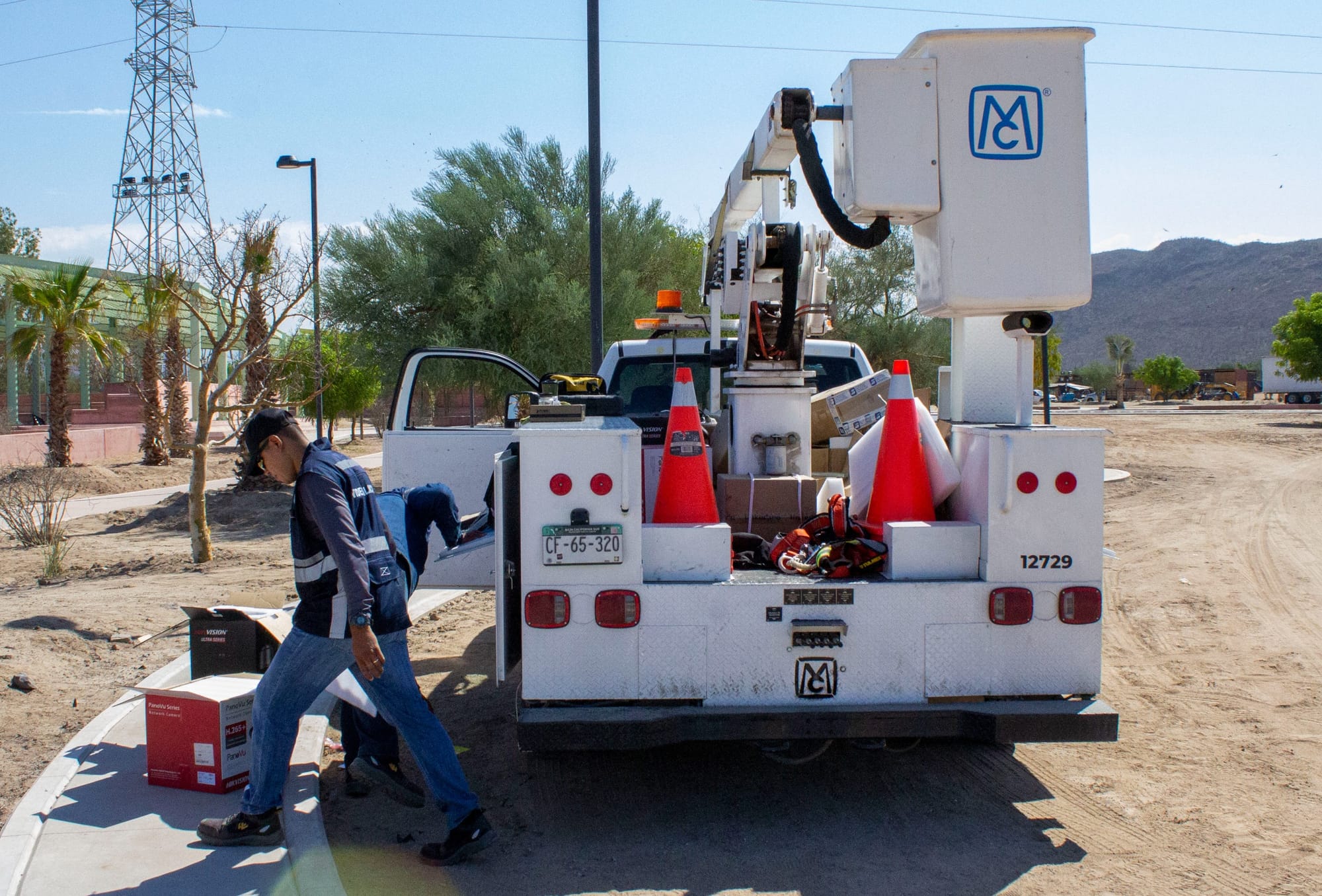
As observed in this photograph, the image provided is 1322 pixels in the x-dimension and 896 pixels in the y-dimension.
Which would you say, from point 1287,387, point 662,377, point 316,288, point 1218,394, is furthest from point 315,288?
point 1218,394

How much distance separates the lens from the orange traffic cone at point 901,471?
4.68 m

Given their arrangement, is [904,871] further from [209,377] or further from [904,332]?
[904,332]

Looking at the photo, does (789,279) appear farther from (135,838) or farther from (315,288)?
(315,288)

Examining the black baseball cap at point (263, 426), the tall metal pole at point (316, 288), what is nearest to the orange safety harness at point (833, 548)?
the black baseball cap at point (263, 426)

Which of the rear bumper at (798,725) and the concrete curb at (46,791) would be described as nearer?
the concrete curb at (46,791)

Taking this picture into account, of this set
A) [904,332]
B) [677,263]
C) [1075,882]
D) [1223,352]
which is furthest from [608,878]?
[1223,352]

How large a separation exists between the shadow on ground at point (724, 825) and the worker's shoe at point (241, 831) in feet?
0.94

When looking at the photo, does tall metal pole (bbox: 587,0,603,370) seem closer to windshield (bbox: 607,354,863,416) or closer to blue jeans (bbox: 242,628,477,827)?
windshield (bbox: 607,354,863,416)

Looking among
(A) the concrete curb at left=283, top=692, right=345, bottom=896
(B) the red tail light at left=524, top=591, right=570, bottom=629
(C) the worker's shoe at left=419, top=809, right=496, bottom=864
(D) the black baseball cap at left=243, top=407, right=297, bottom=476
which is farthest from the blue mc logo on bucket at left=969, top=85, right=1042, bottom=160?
(A) the concrete curb at left=283, top=692, right=345, bottom=896

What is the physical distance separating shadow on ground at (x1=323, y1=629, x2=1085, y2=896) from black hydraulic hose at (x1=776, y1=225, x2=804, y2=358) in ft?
7.43

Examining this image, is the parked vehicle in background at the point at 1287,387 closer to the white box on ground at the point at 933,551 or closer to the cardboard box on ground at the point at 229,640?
the white box on ground at the point at 933,551

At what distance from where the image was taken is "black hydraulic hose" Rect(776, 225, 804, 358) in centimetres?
589

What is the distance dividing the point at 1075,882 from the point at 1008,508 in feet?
4.59

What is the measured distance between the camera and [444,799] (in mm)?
4125
